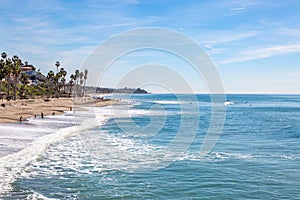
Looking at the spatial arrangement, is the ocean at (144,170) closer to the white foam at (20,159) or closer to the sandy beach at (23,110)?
the white foam at (20,159)

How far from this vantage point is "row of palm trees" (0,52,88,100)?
91062 millimetres

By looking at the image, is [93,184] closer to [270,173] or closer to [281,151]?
[270,173]

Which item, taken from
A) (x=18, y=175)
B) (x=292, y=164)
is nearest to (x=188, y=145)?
(x=292, y=164)

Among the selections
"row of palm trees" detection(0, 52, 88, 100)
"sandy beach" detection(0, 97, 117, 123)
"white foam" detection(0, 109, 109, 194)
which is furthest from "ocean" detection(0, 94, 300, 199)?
"row of palm trees" detection(0, 52, 88, 100)

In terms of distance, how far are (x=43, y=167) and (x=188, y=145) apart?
15.4m

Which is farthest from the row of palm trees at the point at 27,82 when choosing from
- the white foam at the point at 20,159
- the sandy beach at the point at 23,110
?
the white foam at the point at 20,159

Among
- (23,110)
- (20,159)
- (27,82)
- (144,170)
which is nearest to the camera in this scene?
(144,170)

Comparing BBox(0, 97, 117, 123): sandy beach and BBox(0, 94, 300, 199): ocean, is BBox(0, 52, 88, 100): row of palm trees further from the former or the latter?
BBox(0, 94, 300, 199): ocean

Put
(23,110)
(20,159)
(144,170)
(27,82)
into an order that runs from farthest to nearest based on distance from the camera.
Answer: (27,82), (23,110), (20,159), (144,170)

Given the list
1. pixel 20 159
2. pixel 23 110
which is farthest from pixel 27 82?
pixel 20 159

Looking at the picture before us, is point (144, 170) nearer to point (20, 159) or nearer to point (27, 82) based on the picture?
point (20, 159)

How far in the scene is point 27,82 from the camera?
114 meters

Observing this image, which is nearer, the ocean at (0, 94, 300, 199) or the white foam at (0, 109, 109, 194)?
the ocean at (0, 94, 300, 199)

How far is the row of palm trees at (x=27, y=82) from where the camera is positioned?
91.1 meters
